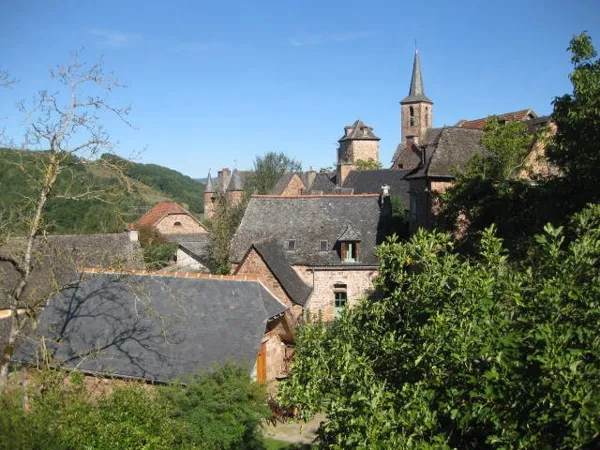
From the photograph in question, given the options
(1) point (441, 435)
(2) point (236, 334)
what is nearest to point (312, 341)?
(1) point (441, 435)

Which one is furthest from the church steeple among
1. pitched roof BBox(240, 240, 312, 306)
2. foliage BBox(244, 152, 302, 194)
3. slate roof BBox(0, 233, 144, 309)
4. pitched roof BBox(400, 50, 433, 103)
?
slate roof BBox(0, 233, 144, 309)

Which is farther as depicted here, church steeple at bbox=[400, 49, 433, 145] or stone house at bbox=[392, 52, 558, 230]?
church steeple at bbox=[400, 49, 433, 145]

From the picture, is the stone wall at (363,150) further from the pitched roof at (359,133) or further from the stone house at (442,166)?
the stone house at (442,166)

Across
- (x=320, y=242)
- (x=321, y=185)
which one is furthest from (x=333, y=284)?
(x=321, y=185)

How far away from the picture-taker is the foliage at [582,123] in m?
15.4

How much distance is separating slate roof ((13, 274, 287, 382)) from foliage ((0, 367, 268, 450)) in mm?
903

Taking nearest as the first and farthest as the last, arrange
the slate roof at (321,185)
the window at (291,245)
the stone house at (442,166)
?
the stone house at (442,166)
the window at (291,245)
the slate roof at (321,185)

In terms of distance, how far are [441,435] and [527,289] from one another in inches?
81.2

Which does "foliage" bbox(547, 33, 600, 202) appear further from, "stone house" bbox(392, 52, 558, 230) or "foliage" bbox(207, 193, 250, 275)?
"foliage" bbox(207, 193, 250, 275)

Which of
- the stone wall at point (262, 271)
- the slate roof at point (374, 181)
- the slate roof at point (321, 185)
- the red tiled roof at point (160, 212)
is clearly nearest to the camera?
the stone wall at point (262, 271)

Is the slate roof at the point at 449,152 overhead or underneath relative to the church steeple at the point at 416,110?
underneath

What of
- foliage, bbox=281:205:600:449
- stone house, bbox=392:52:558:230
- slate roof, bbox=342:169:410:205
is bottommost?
foliage, bbox=281:205:600:449

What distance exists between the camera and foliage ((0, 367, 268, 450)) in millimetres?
9211

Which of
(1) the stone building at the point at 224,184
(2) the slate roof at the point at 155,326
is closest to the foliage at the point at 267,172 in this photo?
(1) the stone building at the point at 224,184
